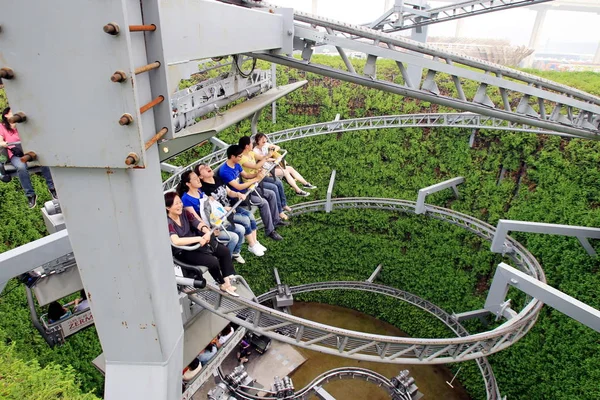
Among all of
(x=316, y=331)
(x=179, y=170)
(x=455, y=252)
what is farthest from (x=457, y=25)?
(x=316, y=331)

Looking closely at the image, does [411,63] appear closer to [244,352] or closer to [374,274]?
[374,274]

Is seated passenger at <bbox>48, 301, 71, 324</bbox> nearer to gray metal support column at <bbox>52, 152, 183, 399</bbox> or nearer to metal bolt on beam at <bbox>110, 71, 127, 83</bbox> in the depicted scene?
gray metal support column at <bbox>52, 152, 183, 399</bbox>

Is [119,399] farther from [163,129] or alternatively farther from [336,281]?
[336,281]

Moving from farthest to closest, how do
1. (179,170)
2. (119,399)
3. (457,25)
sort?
1. (457,25)
2. (179,170)
3. (119,399)

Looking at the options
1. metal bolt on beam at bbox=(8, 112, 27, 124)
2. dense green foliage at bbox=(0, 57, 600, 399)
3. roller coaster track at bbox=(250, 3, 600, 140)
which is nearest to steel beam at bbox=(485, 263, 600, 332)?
roller coaster track at bbox=(250, 3, 600, 140)

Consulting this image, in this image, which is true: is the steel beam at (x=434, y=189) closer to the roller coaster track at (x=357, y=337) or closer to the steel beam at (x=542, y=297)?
the roller coaster track at (x=357, y=337)

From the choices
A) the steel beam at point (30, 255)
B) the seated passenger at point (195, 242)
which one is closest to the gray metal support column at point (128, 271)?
the seated passenger at point (195, 242)
